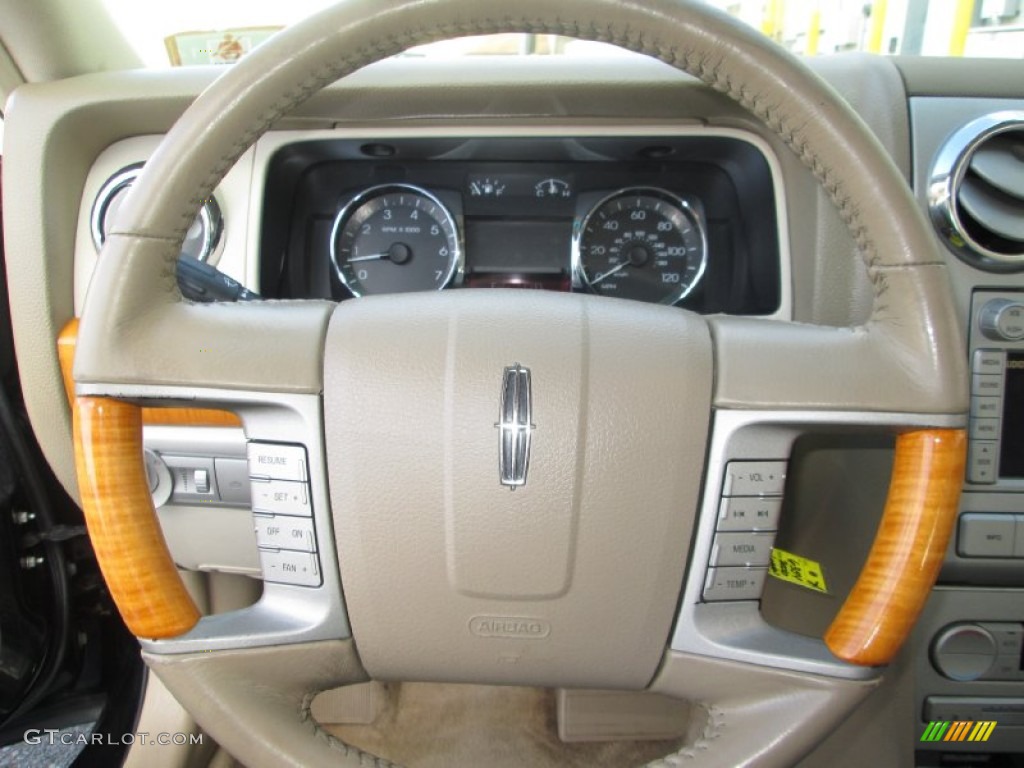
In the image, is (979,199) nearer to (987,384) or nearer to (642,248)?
(987,384)

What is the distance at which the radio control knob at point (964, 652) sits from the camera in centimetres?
113

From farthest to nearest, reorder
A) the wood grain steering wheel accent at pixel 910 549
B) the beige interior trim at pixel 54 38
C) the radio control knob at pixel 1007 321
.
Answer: the beige interior trim at pixel 54 38 → the radio control knob at pixel 1007 321 → the wood grain steering wheel accent at pixel 910 549

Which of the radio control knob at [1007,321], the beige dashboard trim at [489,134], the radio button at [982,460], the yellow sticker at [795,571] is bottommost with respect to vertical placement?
the yellow sticker at [795,571]

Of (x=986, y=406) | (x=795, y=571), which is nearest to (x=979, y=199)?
(x=986, y=406)

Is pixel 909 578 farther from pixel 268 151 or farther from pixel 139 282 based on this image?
pixel 268 151

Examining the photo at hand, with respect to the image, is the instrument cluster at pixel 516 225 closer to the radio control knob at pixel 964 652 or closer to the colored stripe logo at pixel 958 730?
the radio control knob at pixel 964 652

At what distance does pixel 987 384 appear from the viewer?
1025 mm

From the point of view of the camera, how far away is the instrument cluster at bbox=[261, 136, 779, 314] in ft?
4.29

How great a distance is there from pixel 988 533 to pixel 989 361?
9.9 inches

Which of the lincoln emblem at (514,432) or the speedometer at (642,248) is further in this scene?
the speedometer at (642,248)

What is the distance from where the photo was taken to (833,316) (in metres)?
1.06

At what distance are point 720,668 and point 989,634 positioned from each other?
65 centimetres

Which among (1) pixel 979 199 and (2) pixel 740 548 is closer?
(2) pixel 740 548

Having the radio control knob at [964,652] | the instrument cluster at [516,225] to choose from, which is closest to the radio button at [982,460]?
the radio control knob at [964,652]
